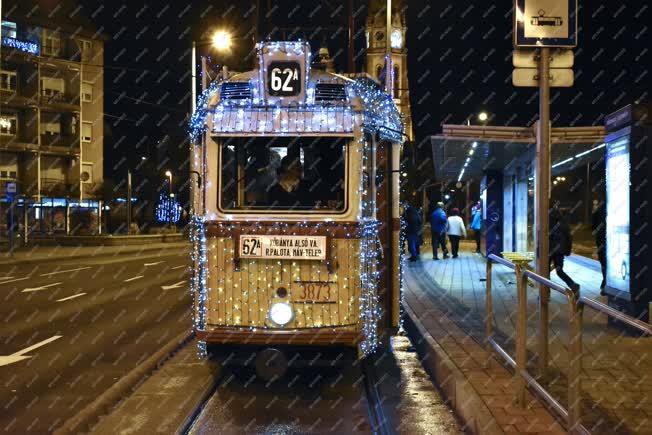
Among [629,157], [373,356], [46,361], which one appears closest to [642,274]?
[629,157]

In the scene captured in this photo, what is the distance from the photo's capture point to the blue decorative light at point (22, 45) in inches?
1997

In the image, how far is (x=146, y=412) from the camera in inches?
250

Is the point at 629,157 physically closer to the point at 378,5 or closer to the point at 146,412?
the point at 146,412

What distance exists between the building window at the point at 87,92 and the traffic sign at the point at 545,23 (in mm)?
54862

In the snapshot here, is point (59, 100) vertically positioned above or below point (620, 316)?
above

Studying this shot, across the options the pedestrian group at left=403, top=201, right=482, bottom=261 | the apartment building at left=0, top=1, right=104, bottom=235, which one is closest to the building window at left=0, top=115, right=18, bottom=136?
the apartment building at left=0, top=1, right=104, bottom=235

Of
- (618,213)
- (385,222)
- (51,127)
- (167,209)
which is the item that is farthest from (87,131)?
(385,222)

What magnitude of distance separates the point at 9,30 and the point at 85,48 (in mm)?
7095

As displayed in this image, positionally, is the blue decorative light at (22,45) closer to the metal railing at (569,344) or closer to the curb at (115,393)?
the curb at (115,393)

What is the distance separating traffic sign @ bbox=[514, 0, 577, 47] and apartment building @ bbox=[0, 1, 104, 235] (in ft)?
153

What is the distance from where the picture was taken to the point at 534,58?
261 inches

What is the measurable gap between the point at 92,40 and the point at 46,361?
55.0 m

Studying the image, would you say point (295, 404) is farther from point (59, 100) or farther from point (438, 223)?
point (59, 100)

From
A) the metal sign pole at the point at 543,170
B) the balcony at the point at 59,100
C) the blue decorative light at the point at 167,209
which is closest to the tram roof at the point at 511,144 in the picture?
the metal sign pole at the point at 543,170
